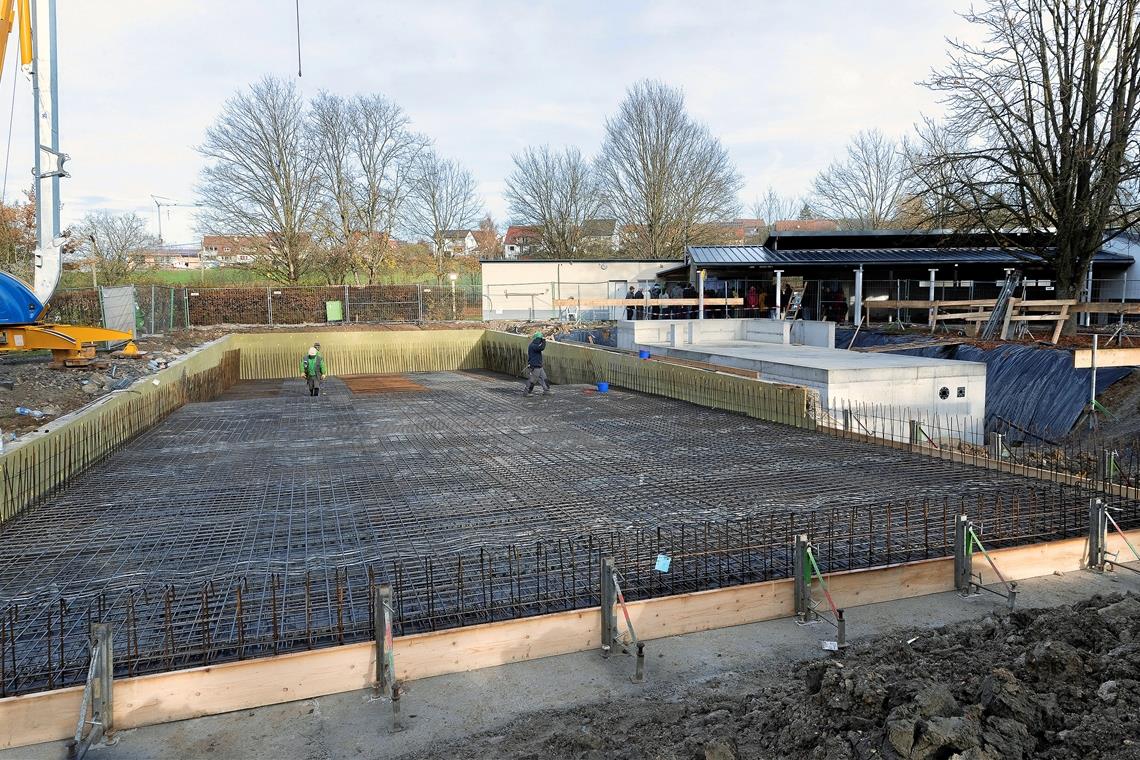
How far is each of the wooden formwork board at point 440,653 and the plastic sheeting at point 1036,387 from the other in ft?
28.6

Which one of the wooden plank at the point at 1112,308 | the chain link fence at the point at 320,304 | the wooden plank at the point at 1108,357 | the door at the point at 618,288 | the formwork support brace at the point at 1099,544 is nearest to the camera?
the formwork support brace at the point at 1099,544

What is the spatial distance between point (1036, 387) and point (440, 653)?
12.9 metres

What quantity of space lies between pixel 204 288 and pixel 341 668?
2722 centimetres

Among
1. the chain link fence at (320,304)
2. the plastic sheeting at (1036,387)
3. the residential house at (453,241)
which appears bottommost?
the plastic sheeting at (1036,387)

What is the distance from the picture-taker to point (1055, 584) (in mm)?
5777

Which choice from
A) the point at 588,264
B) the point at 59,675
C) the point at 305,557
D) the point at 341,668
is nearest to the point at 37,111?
the point at 305,557

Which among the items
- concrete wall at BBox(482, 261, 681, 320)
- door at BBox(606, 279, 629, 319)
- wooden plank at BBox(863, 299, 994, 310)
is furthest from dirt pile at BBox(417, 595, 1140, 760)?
door at BBox(606, 279, 629, 319)

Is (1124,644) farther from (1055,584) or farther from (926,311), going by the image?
(926,311)

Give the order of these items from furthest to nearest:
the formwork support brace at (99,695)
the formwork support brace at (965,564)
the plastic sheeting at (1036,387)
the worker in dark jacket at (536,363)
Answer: the worker in dark jacket at (536,363)
the plastic sheeting at (1036,387)
the formwork support brace at (965,564)
the formwork support brace at (99,695)

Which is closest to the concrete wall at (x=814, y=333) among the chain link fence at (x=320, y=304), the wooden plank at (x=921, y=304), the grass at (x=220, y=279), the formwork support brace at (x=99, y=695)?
the wooden plank at (x=921, y=304)

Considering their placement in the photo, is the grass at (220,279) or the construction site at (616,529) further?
the grass at (220,279)

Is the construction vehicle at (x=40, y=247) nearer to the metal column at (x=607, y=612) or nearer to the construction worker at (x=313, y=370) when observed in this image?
the construction worker at (x=313, y=370)

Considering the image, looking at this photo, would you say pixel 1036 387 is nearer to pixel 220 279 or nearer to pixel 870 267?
pixel 870 267

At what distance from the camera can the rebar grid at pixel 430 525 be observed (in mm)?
5199
